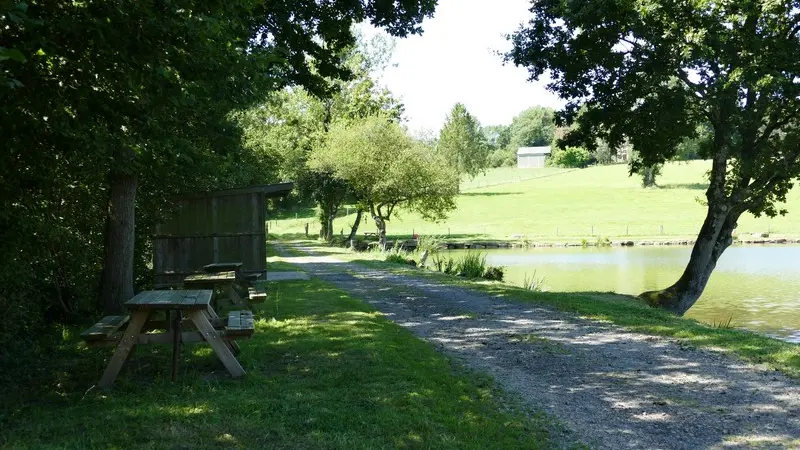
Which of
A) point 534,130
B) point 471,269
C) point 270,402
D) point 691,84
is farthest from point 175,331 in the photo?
point 534,130

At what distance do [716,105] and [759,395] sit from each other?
30.7ft

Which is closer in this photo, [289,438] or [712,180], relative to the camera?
[289,438]

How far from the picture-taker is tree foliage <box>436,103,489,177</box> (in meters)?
86.2

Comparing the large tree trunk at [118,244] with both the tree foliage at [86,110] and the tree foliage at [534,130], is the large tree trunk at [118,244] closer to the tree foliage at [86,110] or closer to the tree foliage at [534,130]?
the tree foliage at [86,110]

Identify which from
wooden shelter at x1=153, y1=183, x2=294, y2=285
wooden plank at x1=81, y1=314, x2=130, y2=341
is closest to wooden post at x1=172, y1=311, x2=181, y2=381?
wooden plank at x1=81, y1=314, x2=130, y2=341

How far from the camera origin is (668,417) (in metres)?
5.11

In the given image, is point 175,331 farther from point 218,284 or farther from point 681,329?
point 681,329

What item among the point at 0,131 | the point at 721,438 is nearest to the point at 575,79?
the point at 721,438

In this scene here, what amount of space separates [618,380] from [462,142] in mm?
82599

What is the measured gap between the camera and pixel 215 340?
586 centimetres

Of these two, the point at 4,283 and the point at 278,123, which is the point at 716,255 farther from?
the point at 278,123

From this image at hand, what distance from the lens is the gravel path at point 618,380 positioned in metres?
4.77

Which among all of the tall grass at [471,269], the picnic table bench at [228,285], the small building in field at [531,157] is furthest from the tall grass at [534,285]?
the small building in field at [531,157]

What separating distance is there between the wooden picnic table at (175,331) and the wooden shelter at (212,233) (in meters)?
7.78
